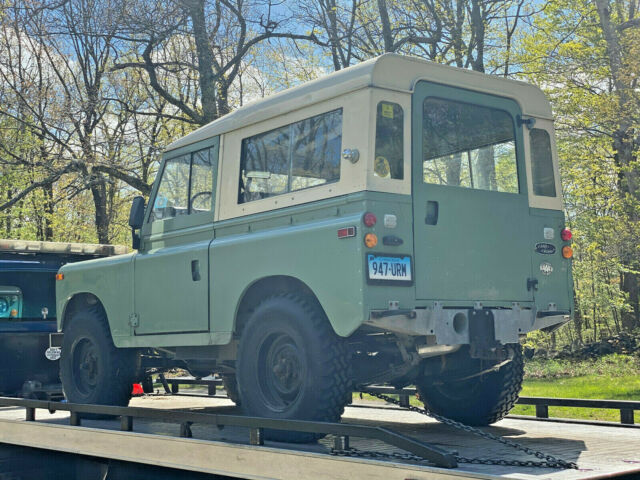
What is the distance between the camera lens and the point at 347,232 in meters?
5.33

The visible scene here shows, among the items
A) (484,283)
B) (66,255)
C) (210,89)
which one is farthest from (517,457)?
(210,89)

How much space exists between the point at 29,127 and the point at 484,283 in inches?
620

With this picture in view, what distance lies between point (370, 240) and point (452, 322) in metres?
0.85

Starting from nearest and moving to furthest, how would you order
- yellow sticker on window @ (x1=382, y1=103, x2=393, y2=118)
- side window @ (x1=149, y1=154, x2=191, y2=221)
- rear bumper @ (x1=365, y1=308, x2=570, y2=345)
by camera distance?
rear bumper @ (x1=365, y1=308, x2=570, y2=345)
yellow sticker on window @ (x1=382, y1=103, x2=393, y2=118)
side window @ (x1=149, y1=154, x2=191, y2=221)

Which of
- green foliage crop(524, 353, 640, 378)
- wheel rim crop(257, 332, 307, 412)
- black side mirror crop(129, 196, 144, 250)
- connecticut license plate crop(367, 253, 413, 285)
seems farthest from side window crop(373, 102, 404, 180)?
green foliage crop(524, 353, 640, 378)

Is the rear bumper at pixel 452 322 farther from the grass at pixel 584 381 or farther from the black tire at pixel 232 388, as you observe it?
the grass at pixel 584 381

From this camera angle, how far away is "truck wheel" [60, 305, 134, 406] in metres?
7.64

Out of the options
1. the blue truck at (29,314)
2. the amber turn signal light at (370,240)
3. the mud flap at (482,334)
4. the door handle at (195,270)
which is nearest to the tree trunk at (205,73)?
the blue truck at (29,314)

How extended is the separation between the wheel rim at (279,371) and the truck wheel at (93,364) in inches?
86.1

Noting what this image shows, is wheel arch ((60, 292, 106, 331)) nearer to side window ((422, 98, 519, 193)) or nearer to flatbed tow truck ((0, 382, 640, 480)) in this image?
flatbed tow truck ((0, 382, 640, 480))

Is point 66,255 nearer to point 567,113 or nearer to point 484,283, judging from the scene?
point 484,283

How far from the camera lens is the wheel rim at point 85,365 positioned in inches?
310

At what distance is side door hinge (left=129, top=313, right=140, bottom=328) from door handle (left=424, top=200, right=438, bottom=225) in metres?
2.99

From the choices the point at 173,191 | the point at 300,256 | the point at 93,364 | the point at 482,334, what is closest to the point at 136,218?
Answer: the point at 173,191
